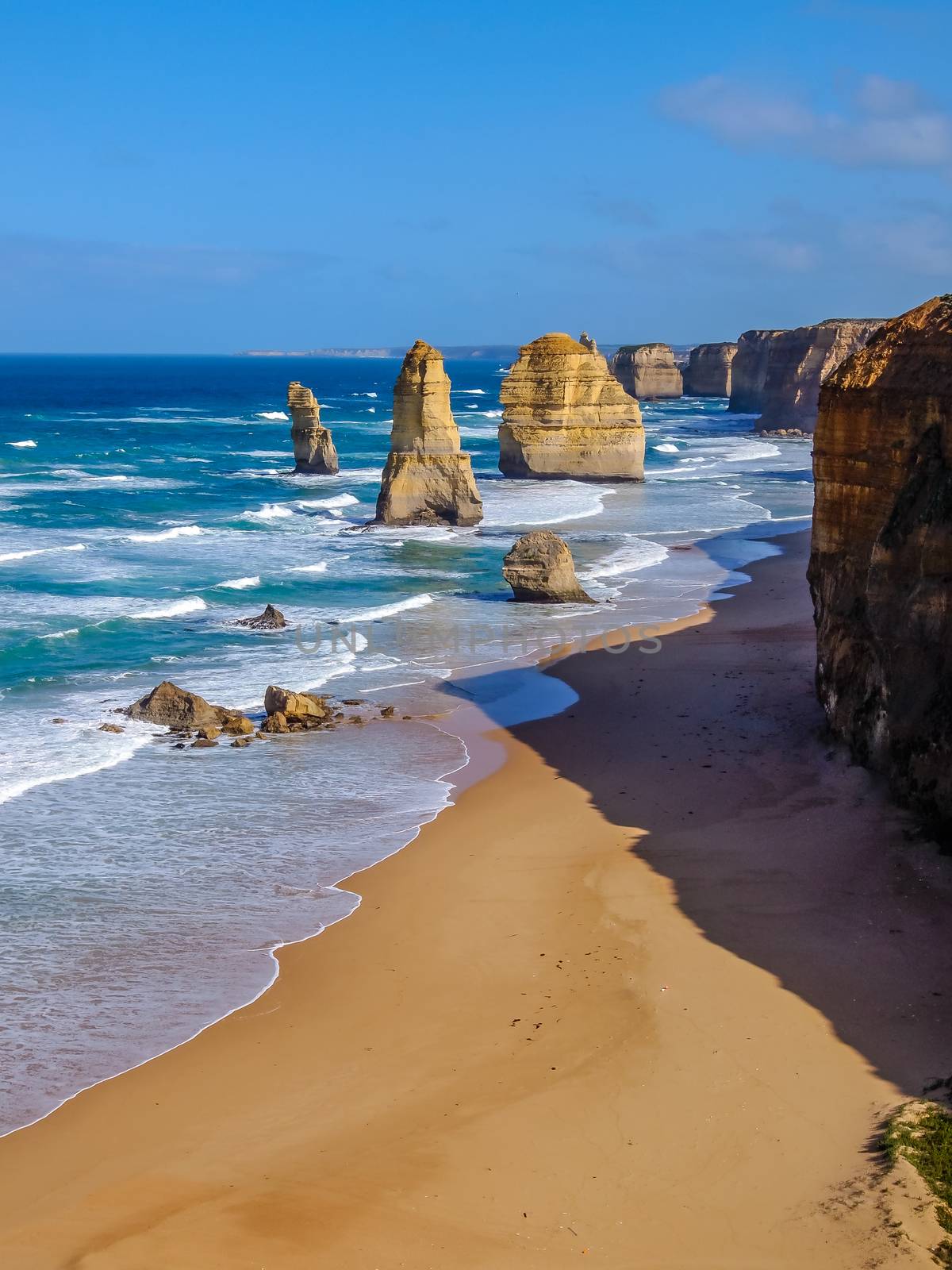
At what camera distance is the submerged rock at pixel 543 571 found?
31.2 m

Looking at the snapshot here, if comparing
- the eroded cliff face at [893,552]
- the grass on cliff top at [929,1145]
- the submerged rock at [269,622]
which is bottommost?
the grass on cliff top at [929,1145]

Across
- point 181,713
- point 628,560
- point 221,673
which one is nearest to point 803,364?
point 628,560

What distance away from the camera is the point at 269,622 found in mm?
29594

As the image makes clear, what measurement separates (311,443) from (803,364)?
1535 inches

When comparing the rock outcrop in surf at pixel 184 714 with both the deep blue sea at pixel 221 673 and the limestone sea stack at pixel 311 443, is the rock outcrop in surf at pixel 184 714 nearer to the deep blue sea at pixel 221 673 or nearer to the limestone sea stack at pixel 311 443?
the deep blue sea at pixel 221 673

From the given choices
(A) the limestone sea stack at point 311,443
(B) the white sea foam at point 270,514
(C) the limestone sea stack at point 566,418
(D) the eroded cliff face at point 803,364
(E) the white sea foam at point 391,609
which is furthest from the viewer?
(D) the eroded cliff face at point 803,364

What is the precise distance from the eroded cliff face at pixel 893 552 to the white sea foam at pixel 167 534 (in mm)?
29702

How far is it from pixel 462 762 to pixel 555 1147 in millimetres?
10332

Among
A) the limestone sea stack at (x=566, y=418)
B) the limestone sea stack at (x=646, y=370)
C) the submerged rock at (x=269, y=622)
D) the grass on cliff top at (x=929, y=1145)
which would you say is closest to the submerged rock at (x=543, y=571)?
the submerged rock at (x=269, y=622)

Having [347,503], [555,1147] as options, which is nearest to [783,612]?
[555,1147]

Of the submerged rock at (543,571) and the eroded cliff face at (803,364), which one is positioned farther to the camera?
the eroded cliff face at (803,364)

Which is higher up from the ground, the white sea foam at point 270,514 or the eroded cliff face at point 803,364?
the eroded cliff face at point 803,364

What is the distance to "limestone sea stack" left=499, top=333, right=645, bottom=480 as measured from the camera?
5584 centimetres

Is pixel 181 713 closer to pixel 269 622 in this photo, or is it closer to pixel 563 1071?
pixel 269 622
